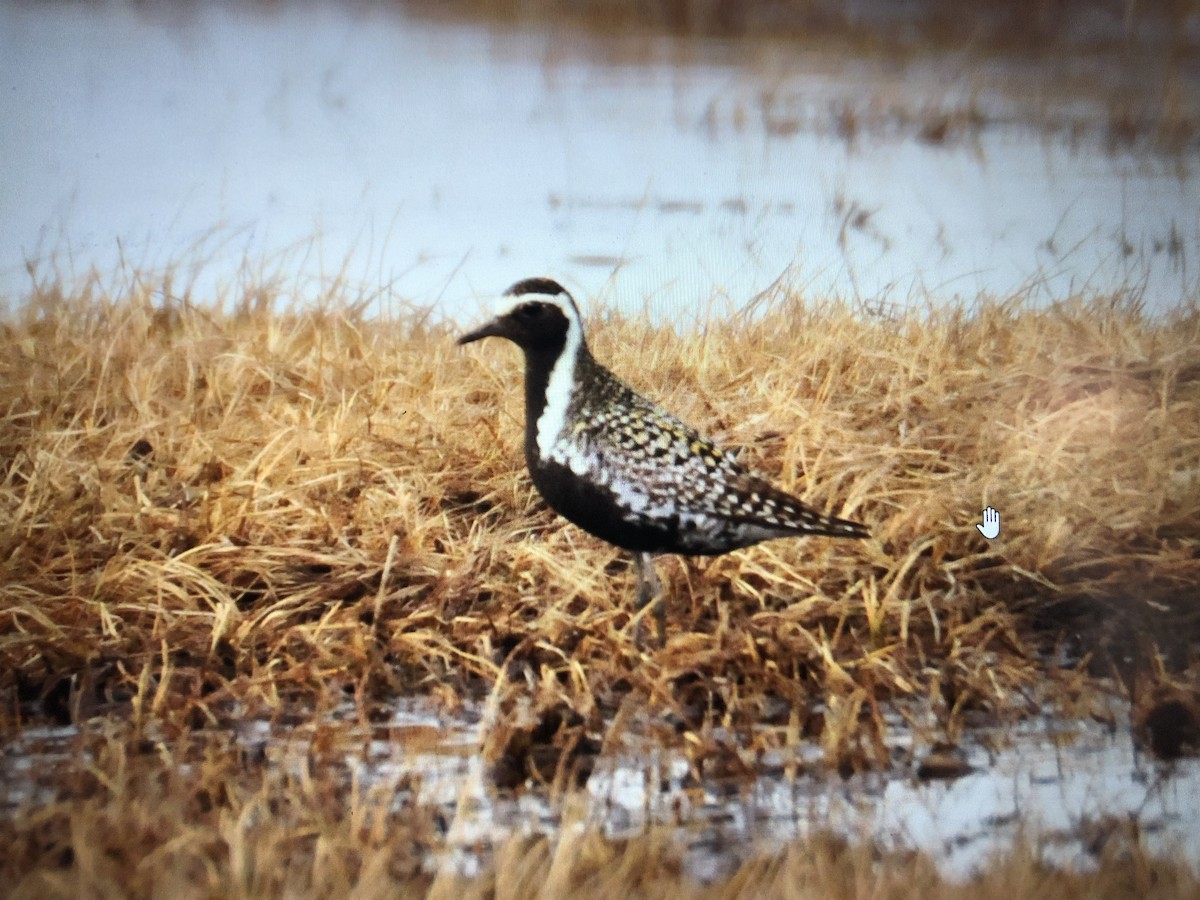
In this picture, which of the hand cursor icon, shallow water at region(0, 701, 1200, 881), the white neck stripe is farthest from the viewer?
the hand cursor icon

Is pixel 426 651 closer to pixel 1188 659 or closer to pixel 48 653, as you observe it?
pixel 48 653

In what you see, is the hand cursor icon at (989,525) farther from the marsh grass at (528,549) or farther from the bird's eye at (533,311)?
the bird's eye at (533,311)

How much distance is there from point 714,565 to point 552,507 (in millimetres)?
288

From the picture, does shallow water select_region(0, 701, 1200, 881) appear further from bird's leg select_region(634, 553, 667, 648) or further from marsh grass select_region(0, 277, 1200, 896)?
Result: bird's leg select_region(634, 553, 667, 648)

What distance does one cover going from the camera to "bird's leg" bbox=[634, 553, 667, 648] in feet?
6.51

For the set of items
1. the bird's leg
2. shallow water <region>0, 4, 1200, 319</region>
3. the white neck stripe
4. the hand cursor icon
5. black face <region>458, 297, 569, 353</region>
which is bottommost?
the bird's leg

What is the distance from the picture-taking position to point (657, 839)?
1792 mm

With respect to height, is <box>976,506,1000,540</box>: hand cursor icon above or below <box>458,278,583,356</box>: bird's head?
below

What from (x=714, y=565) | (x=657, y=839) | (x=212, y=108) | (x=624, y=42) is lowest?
(x=657, y=839)

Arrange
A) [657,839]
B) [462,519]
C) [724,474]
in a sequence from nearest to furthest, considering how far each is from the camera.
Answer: [657,839]
[724,474]
[462,519]

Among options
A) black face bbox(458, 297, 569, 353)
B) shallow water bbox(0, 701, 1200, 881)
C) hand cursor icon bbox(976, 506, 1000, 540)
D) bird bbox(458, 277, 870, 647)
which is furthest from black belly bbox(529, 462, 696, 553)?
hand cursor icon bbox(976, 506, 1000, 540)

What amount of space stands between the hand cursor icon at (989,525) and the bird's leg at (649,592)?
0.57 meters

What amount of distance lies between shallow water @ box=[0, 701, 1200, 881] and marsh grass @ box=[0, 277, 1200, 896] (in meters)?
0.03

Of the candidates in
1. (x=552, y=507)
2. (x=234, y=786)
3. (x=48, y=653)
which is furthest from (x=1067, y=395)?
(x=48, y=653)
